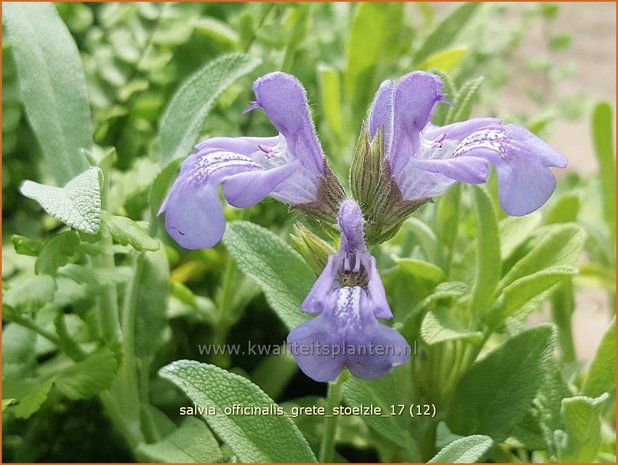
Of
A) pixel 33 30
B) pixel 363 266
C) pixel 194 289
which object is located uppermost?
pixel 33 30

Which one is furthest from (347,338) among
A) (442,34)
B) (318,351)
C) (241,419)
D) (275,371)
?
(442,34)

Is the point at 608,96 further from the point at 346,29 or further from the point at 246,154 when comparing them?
the point at 246,154

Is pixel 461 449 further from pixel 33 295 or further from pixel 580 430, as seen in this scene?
pixel 33 295

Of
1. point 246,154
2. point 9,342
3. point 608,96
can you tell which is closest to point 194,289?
point 9,342

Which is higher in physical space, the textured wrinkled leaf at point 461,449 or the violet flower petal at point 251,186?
the violet flower petal at point 251,186

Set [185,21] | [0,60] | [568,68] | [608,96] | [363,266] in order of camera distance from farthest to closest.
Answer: [608,96] → [568,68] → [185,21] → [0,60] → [363,266]

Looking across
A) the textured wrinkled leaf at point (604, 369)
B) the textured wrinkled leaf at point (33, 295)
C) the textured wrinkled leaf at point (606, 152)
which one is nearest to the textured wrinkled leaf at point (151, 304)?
the textured wrinkled leaf at point (33, 295)

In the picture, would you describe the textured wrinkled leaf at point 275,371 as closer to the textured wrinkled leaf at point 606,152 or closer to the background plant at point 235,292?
the background plant at point 235,292
